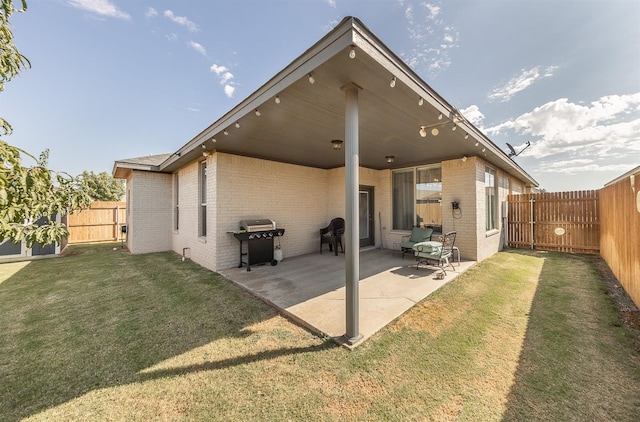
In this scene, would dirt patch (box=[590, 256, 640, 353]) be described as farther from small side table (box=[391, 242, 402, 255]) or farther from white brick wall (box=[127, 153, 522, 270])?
small side table (box=[391, 242, 402, 255])

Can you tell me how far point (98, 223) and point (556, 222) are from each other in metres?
18.4

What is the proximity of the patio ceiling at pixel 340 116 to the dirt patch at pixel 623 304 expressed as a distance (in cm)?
337

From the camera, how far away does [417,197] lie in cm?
735

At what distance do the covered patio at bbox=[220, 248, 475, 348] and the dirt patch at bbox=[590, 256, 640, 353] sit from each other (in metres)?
2.06

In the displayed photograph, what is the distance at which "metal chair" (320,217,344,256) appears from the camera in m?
7.05

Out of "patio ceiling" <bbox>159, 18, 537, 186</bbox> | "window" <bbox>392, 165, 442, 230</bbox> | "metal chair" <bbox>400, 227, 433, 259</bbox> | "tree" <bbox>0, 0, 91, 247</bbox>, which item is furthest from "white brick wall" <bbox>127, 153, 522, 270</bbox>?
"tree" <bbox>0, 0, 91, 247</bbox>

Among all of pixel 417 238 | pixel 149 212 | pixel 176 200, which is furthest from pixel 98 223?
pixel 417 238

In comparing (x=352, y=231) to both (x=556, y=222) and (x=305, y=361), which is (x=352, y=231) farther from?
(x=556, y=222)

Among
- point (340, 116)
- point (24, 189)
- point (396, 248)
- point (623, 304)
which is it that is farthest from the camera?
point (396, 248)

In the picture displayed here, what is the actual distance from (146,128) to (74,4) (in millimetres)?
7658

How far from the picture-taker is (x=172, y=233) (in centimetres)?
838

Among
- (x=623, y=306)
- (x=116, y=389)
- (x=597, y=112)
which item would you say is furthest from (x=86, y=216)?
(x=597, y=112)

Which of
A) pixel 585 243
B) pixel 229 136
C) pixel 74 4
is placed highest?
pixel 74 4

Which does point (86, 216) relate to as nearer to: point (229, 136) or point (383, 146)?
point (229, 136)
